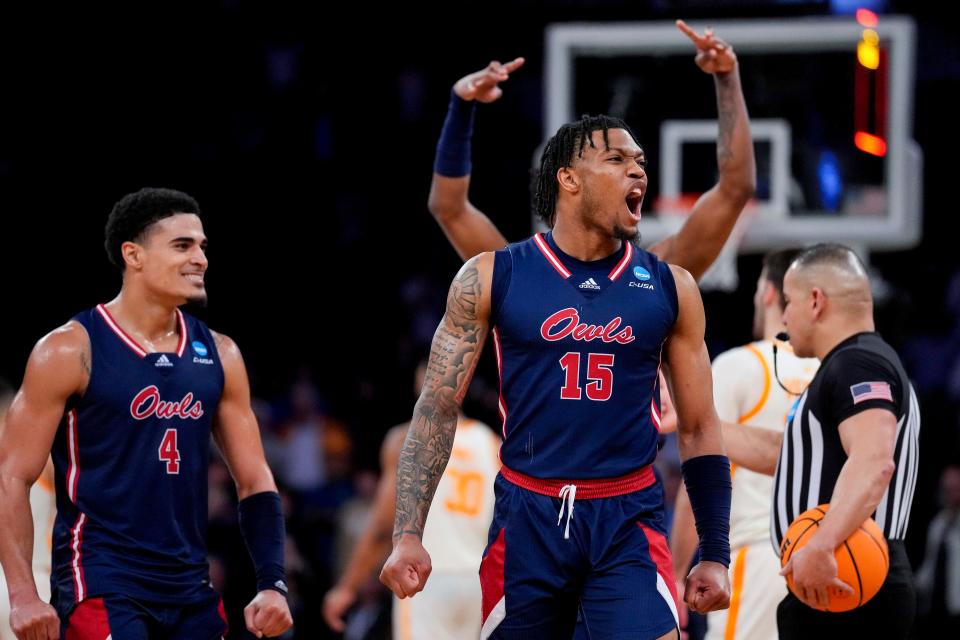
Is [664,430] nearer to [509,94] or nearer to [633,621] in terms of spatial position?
[633,621]

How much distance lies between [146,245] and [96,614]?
4.79ft

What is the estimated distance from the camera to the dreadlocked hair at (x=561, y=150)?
15.4 feet

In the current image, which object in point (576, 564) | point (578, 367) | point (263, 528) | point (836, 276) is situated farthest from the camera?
point (836, 276)

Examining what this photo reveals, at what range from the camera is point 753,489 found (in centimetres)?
617

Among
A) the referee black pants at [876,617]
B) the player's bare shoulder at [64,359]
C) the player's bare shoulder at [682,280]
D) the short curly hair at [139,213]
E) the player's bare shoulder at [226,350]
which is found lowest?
the referee black pants at [876,617]

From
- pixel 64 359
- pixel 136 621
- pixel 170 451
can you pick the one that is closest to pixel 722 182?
pixel 170 451

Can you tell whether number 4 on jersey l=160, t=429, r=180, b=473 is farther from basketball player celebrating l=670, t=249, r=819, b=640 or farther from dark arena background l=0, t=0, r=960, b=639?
dark arena background l=0, t=0, r=960, b=639

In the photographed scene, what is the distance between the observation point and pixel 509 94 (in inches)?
626

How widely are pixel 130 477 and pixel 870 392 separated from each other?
2731mm

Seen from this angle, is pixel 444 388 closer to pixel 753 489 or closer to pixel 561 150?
pixel 561 150

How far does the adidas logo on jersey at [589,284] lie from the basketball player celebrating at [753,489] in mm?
1683

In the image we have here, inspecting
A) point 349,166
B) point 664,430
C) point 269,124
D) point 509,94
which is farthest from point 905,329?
point 664,430

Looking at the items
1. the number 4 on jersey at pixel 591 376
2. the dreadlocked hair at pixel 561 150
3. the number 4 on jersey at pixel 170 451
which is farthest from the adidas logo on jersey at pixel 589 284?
the number 4 on jersey at pixel 170 451

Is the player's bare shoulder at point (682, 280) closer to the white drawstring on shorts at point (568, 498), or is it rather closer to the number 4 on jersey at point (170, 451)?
the white drawstring on shorts at point (568, 498)
